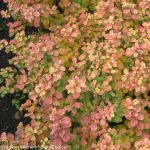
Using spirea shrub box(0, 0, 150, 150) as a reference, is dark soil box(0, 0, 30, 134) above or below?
below

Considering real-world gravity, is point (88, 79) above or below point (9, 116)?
above

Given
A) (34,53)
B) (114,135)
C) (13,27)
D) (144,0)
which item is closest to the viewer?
(114,135)

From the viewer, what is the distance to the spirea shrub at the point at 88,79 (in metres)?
2.00

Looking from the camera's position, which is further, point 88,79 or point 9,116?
point 9,116

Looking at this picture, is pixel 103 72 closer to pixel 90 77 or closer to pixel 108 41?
pixel 90 77

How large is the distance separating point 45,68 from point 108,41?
49 cm

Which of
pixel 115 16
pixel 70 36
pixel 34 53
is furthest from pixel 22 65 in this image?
pixel 115 16

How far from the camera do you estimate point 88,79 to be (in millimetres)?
2115

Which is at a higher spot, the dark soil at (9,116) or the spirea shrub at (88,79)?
the spirea shrub at (88,79)

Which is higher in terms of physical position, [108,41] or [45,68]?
[108,41]

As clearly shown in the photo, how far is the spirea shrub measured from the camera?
78.6 inches

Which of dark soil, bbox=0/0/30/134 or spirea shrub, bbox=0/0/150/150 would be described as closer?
spirea shrub, bbox=0/0/150/150

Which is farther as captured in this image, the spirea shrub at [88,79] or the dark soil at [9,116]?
the dark soil at [9,116]

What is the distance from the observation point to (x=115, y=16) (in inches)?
93.6
